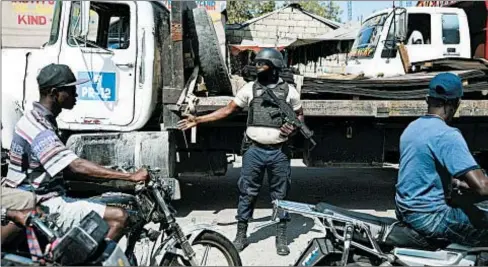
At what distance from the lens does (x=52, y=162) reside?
2889 mm

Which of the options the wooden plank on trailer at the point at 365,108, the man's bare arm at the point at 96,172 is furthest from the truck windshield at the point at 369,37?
the man's bare arm at the point at 96,172

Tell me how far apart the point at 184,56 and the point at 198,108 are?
646 millimetres

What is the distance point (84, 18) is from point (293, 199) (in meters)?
3.25

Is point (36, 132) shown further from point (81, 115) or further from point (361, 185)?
point (361, 185)

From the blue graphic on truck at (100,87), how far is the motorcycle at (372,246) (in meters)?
3.09

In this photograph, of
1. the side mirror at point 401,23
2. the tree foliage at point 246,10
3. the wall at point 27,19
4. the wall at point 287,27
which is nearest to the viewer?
the side mirror at point 401,23

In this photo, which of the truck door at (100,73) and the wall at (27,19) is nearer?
the truck door at (100,73)

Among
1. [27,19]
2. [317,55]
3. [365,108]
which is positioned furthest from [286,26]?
[365,108]

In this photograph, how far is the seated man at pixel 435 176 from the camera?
110 inches

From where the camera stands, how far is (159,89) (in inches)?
231

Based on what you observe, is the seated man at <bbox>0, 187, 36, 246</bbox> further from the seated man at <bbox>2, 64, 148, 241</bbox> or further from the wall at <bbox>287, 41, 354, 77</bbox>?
the wall at <bbox>287, 41, 354, 77</bbox>

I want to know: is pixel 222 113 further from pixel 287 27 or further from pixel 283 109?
pixel 287 27

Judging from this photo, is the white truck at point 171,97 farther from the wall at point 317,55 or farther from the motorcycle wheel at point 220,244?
the wall at point 317,55

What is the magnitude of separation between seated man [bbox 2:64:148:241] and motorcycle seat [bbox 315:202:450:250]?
113 centimetres
